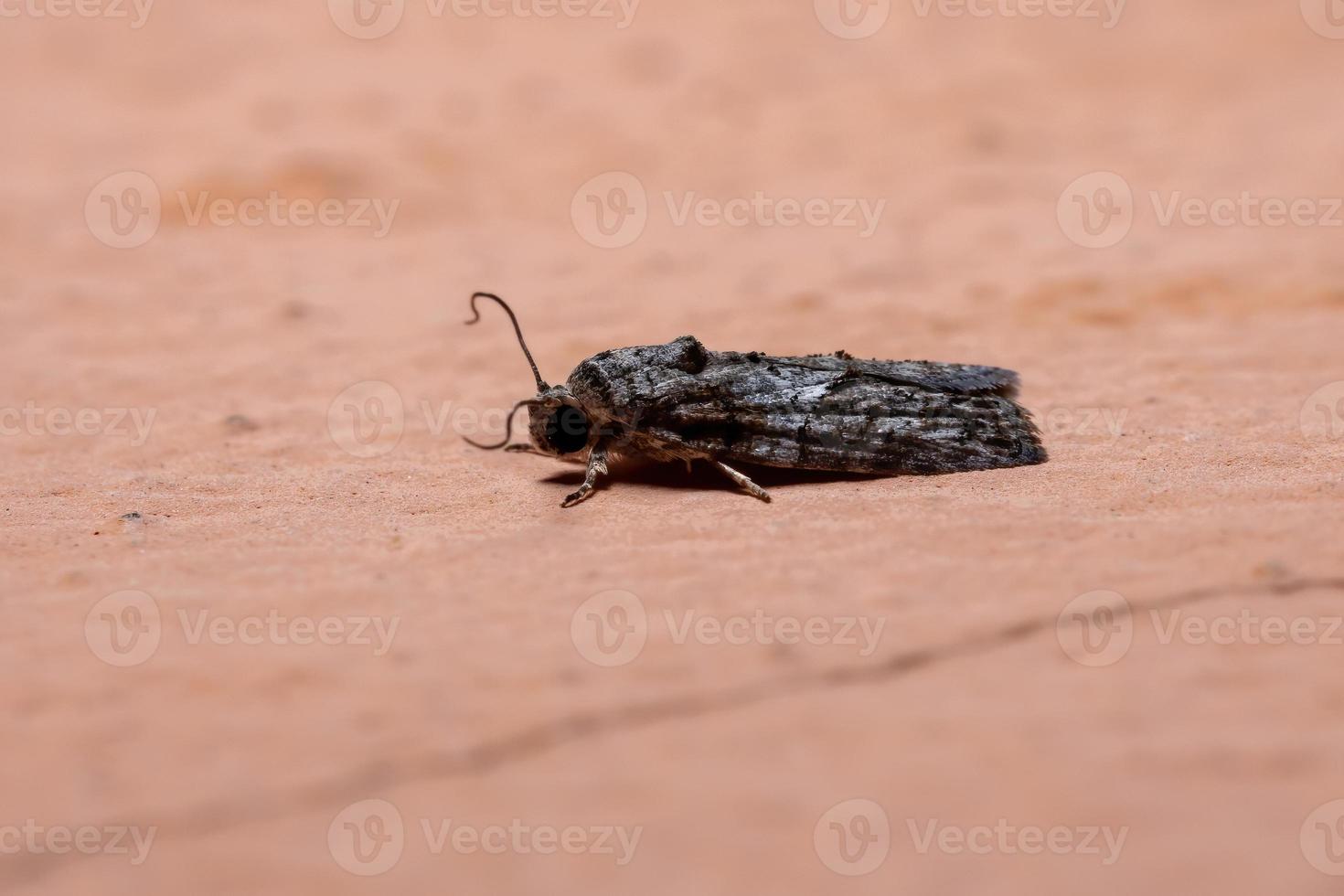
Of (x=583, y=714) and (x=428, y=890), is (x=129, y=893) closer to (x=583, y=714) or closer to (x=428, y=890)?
(x=428, y=890)

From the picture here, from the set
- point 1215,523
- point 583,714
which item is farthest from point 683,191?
point 583,714

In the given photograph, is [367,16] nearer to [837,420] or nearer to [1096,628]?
[837,420]
